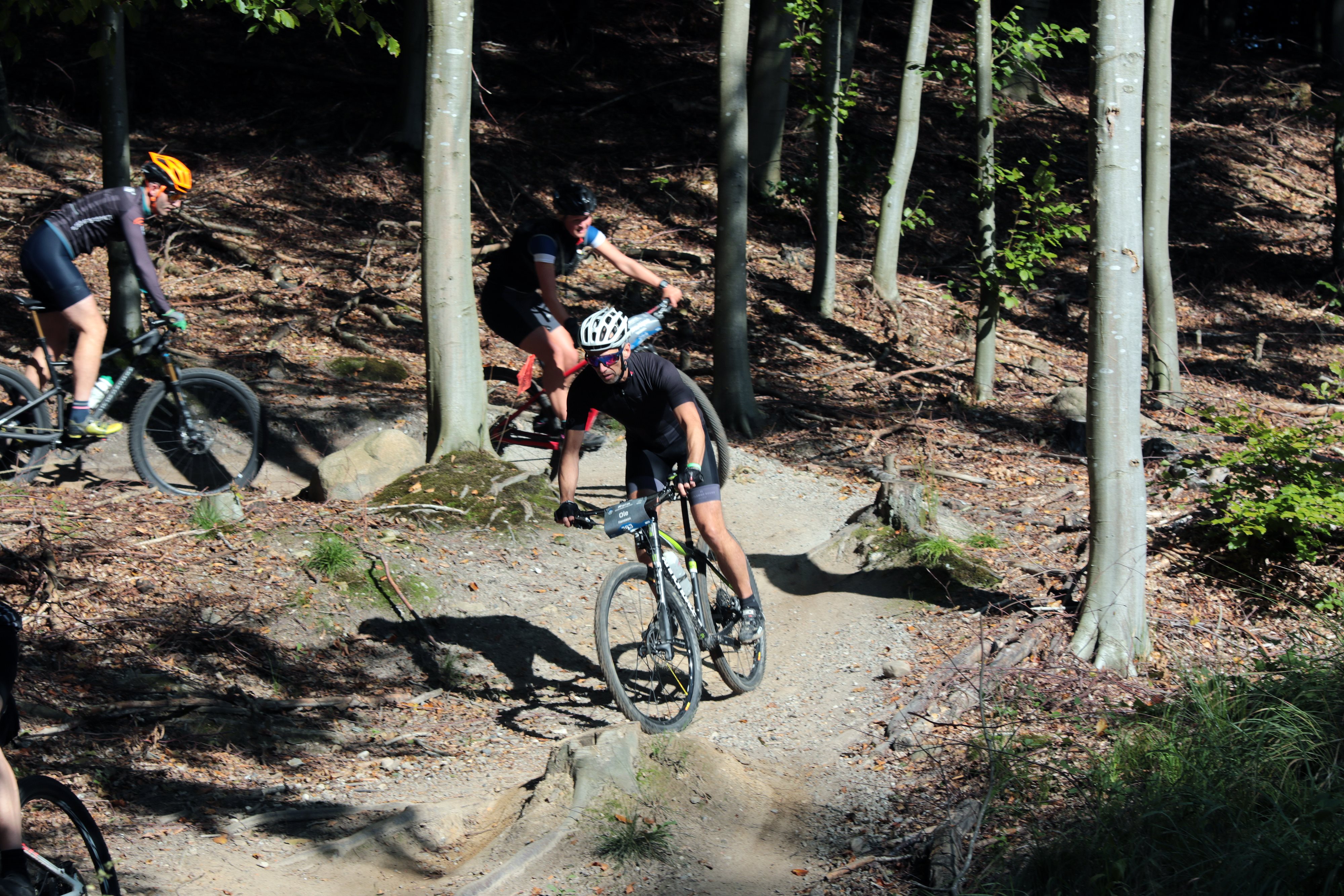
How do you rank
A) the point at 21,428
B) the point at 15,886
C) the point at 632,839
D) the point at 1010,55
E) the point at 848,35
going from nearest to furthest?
the point at 15,886
the point at 632,839
the point at 21,428
the point at 1010,55
the point at 848,35

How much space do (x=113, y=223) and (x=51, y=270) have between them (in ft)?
1.57

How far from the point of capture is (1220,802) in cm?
368

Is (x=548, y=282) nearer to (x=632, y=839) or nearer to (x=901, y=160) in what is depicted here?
(x=632, y=839)

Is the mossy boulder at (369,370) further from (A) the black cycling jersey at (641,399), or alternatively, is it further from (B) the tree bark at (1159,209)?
(B) the tree bark at (1159,209)

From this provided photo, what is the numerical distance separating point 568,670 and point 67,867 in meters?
3.10

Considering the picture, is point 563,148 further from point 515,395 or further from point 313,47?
point 515,395

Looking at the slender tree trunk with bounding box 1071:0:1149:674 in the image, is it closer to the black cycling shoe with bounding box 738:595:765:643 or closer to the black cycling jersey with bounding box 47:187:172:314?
the black cycling shoe with bounding box 738:595:765:643

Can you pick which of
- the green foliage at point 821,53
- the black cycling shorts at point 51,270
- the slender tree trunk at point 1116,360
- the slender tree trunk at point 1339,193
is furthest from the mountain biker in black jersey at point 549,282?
the slender tree trunk at point 1339,193

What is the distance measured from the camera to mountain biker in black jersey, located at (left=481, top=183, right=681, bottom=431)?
6.51 meters

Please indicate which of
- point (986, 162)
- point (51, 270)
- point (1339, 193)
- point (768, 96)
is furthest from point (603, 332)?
point (1339, 193)

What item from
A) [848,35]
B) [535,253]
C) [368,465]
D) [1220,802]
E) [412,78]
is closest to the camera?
[1220,802]

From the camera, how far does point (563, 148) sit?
1744cm

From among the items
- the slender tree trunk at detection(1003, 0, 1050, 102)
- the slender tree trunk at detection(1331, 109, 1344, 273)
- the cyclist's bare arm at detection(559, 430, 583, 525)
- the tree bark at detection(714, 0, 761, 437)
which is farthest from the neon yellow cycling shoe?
the slender tree trunk at detection(1003, 0, 1050, 102)

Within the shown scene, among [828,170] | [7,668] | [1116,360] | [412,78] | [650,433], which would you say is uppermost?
[412,78]
